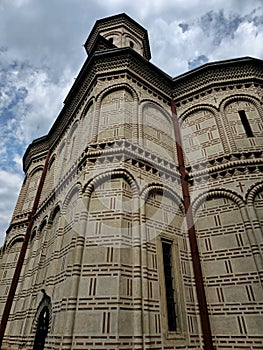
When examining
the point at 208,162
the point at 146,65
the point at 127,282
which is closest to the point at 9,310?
the point at 127,282

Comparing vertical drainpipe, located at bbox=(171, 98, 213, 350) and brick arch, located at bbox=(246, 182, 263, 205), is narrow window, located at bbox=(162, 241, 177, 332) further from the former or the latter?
brick arch, located at bbox=(246, 182, 263, 205)

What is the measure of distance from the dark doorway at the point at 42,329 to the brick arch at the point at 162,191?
11.9 ft

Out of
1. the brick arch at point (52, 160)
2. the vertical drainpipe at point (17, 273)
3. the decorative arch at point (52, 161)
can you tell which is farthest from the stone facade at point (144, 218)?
the decorative arch at point (52, 161)

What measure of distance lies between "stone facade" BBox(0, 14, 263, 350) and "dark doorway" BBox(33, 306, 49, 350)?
45 millimetres

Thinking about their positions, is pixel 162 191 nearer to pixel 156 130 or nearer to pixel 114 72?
pixel 156 130

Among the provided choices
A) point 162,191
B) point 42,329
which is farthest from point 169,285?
point 42,329

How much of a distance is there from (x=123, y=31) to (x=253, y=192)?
12838mm

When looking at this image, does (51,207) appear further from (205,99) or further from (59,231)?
(205,99)

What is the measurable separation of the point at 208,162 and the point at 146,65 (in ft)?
15.0

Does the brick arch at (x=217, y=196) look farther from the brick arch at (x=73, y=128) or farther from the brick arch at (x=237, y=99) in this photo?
the brick arch at (x=73, y=128)

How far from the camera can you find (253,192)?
257 inches

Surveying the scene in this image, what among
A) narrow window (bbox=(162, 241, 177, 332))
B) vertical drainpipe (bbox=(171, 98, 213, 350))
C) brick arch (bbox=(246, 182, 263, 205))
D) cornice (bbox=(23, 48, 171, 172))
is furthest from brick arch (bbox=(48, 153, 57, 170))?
brick arch (bbox=(246, 182, 263, 205))

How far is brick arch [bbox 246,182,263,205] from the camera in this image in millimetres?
6449

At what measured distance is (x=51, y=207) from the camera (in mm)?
8555
